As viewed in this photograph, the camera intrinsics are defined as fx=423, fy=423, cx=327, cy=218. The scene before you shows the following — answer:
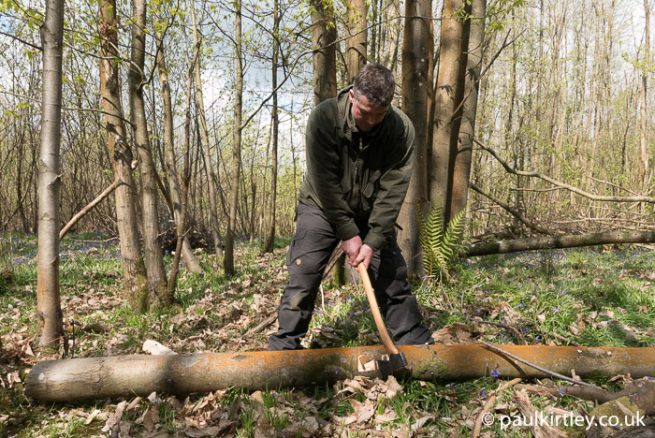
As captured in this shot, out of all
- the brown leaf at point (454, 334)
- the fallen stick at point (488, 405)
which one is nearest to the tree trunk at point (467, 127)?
the brown leaf at point (454, 334)

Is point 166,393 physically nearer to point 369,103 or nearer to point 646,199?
point 369,103

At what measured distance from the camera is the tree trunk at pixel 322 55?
5.55m

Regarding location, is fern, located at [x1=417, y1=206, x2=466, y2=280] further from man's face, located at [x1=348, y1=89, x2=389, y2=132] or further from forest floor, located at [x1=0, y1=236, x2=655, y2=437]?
man's face, located at [x1=348, y1=89, x2=389, y2=132]

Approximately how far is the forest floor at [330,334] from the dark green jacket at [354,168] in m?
1.12

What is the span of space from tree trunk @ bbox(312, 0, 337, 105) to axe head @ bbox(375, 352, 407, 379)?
378 cm

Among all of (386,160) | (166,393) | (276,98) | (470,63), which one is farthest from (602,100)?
(166,393)

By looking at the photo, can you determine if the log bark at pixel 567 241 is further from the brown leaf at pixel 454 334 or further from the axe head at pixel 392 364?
the axe head at pixel 392 364

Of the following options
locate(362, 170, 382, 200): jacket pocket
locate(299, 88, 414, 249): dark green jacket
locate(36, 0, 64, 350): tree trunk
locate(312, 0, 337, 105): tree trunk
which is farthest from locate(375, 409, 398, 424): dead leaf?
locate(312, 0, 337, 105): tree trunk

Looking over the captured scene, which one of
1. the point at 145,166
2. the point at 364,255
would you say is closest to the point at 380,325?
the point at 364,255

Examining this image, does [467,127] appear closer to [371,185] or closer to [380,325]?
[371,185]

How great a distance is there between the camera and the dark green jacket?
3.04m

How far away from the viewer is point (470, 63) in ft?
20.3

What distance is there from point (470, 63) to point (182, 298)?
17.3ft

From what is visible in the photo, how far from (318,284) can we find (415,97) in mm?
2873
